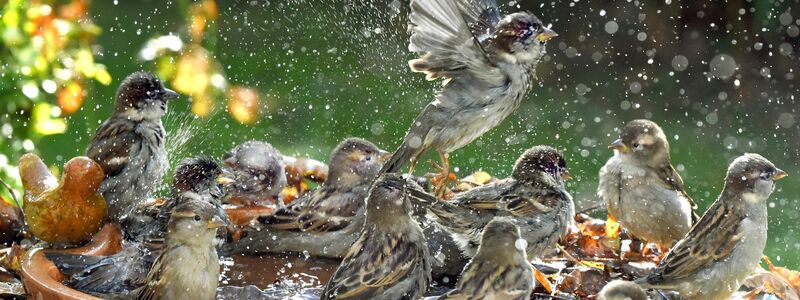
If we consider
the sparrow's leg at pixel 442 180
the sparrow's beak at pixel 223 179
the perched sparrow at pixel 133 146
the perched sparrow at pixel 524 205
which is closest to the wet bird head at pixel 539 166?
the perched sparrow at pixel 524 205

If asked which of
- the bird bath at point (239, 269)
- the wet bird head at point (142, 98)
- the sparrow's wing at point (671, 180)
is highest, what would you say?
the wet bird head at point (142, 98)

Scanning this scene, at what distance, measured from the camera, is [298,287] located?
3936mm

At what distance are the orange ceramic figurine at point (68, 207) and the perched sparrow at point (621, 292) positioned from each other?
2.04 m

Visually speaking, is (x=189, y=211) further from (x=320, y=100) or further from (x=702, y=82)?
(x=702, y=82)

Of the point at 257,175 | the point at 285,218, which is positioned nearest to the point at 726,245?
the point at 285,218

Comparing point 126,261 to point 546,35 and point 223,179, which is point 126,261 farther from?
point 546,35

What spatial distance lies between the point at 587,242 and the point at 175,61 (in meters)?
3.45

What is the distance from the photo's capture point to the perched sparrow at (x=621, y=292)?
3170mm

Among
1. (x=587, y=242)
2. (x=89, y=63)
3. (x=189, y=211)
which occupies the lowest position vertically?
(x=587, y=242)

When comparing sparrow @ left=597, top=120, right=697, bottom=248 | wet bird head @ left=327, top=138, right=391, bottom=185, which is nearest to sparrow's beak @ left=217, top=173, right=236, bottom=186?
wet bird head @ left=327, top=138, right=391, bottom=185

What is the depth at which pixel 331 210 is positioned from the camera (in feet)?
15.3

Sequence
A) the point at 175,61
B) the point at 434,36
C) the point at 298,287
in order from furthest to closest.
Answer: the point at 175,61 < the point at 434,36 < the point at 298,287

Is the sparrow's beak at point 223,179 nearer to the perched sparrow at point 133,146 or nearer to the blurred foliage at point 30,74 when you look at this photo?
the perched sparrow at point 133,146

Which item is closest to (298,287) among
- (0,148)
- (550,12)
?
(0,148)
